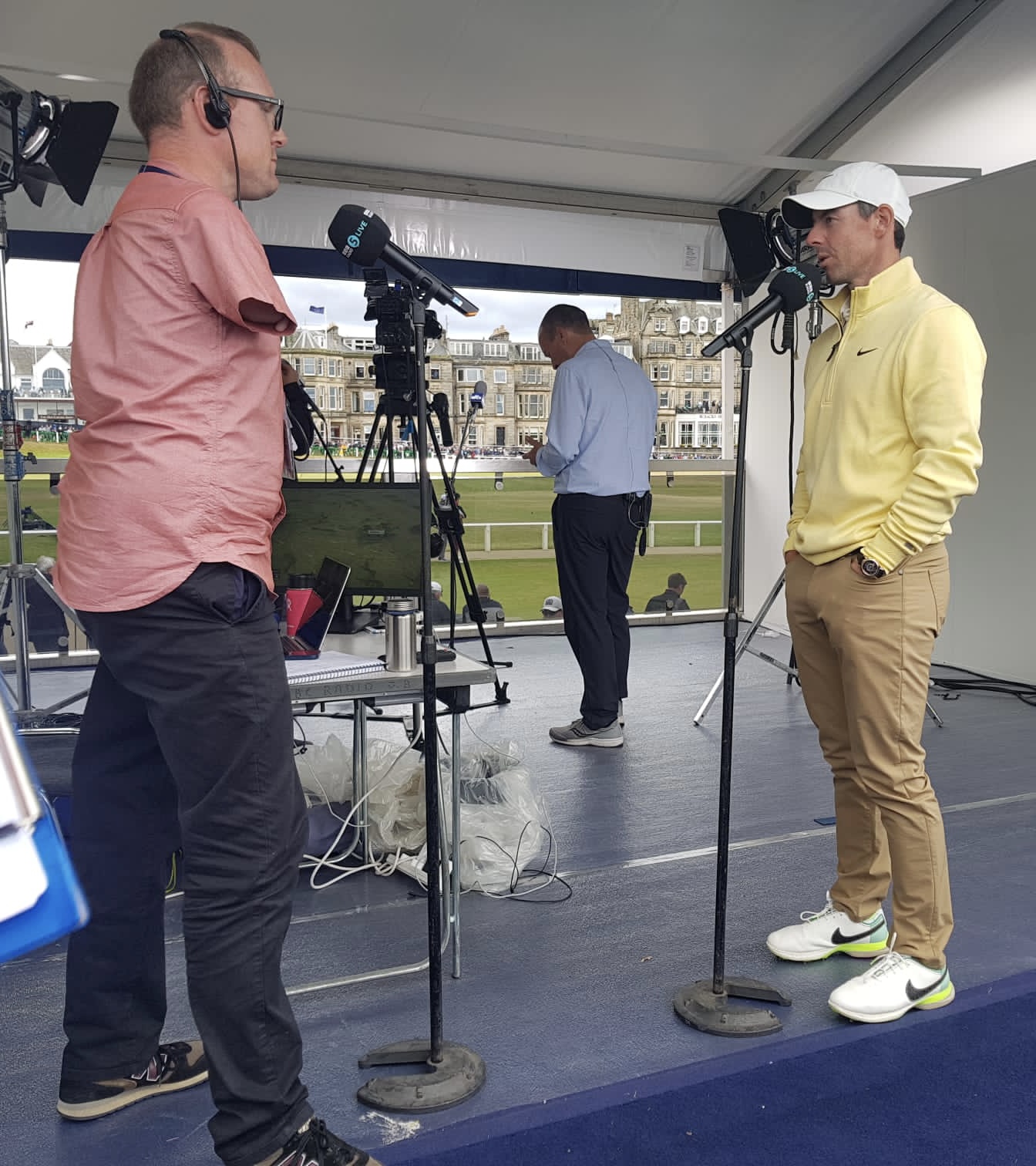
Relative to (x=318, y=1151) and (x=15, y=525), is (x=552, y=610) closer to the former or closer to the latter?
(x=15, y=525)

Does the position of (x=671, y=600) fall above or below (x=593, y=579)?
below

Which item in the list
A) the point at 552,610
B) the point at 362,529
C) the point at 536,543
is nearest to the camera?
the point at 362,529

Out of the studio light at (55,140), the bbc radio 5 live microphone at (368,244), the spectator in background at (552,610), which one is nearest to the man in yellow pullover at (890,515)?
the bbc radio 5 live microphone at (368,244)

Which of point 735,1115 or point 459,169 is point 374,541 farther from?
point 459,169

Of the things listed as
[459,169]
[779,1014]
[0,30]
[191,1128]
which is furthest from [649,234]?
[191,1128]

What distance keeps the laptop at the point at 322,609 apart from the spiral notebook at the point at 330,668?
72 mm

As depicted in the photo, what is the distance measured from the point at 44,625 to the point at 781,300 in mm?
4671

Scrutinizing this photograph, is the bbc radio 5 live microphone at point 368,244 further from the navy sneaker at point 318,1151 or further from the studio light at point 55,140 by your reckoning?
the studio light at point 55,140

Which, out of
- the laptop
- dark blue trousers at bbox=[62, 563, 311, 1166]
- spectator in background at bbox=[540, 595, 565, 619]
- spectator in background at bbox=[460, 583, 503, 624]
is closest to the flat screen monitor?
the laptop

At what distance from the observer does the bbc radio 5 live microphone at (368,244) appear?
61.7 inches

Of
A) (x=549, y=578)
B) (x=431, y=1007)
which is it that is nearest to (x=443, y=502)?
(x=431, y=1007)

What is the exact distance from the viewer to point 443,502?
412 cm

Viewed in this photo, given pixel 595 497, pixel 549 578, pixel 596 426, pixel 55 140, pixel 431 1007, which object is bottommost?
pixel 549 578

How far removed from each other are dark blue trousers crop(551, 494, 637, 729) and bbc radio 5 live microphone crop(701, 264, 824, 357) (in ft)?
6.66
